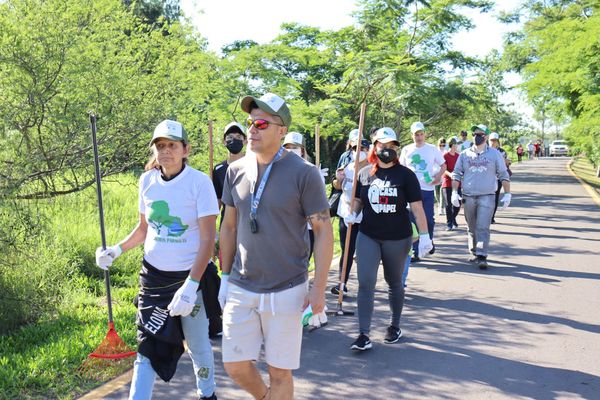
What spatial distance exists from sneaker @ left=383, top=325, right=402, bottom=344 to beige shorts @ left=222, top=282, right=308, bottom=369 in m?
2.31

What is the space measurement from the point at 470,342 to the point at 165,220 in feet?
10.5

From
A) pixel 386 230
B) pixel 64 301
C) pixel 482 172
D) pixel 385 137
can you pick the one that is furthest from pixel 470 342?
pixel 64 301

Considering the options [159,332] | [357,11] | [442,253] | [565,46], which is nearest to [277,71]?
[357,11]

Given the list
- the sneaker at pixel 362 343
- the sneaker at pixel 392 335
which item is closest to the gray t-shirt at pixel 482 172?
the sneaker at pixel 392 335

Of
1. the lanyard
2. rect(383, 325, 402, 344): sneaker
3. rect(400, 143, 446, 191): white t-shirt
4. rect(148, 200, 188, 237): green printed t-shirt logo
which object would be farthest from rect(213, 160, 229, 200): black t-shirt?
rect(400, 143, 446, 191): white t-shirt

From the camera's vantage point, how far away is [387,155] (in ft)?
17.5

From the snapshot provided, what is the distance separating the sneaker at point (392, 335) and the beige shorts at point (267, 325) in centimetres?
231

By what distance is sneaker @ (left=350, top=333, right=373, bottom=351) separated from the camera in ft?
16.6

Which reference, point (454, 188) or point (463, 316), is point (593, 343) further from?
point (454, 188)

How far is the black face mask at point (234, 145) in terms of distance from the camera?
551 cm

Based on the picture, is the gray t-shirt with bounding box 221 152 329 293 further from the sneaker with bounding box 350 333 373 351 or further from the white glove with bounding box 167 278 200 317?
the sneaker with bounding box 350 333 373 351

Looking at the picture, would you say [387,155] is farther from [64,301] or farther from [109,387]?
[64,301]

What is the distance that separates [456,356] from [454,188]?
427 centimetres

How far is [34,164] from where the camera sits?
22.6ft
